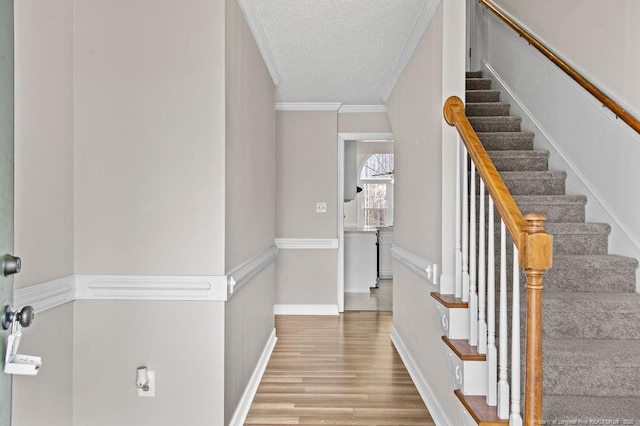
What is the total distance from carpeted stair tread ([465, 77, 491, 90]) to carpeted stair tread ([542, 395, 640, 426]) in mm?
3009

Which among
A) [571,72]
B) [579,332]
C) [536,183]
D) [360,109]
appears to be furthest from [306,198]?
[579,332]

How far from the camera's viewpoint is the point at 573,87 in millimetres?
2740

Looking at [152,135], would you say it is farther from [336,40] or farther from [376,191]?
[376,191]

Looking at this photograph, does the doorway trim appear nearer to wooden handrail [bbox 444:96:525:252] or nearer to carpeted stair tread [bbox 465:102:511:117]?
carpeted stair tread [bbox 465:102:511:117]

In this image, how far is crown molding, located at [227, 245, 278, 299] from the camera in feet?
6.81

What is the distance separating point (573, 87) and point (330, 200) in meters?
2.90

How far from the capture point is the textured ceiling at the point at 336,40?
2627 mm

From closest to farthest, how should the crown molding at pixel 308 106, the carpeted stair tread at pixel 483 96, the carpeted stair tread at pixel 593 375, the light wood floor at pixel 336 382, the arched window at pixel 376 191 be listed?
the carpeted stair tread at pixel 593 375
the light wood floor at pixel 336 382
the carpeted stair tread at pixel 483 96
the crown molding at pixel 308 106
the arched window at pixel 376 191

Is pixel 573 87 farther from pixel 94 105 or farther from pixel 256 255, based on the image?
pixel 94 105

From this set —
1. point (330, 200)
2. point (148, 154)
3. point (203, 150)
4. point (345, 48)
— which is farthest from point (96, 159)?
point (330, 200)

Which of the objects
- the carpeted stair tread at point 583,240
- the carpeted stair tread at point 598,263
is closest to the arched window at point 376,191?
the carpeted stair tread at point 583,240

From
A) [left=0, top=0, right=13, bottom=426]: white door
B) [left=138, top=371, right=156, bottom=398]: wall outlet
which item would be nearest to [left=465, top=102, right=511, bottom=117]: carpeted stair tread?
[left=138, top=371, right=156, bottom=398]: wall outlet

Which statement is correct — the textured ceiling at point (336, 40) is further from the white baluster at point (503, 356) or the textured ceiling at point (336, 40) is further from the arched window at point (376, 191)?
the arched window at point (376, 191)

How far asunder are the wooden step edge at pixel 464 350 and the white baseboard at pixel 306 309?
10.5 feet
